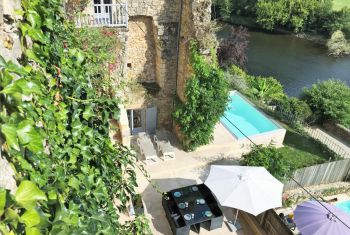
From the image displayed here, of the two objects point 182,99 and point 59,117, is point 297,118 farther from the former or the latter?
point 59,117

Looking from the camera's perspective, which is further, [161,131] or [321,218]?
[161,131]

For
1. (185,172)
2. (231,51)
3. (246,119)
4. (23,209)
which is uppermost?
(23,209)

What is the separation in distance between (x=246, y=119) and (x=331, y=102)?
5.19 metres

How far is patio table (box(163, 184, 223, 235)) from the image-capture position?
832 centimetres

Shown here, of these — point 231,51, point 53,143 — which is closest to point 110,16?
point 53,143

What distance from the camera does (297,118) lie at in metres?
16.9

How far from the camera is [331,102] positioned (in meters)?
16.9

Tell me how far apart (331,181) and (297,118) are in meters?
5.34

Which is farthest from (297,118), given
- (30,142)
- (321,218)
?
(30,142)

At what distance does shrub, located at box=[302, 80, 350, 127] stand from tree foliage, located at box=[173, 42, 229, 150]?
8838mm

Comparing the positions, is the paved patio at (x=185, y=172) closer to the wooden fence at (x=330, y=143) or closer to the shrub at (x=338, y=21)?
the wooden fence at (x=330, y=143)

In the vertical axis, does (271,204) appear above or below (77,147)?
below

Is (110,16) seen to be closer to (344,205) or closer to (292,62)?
(344,205)

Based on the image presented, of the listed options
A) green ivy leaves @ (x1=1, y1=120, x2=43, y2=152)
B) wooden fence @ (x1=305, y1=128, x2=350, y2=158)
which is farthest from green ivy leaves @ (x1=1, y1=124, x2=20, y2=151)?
wooden fence @ (x1=305, y1=128, x2=350, y2=158)
